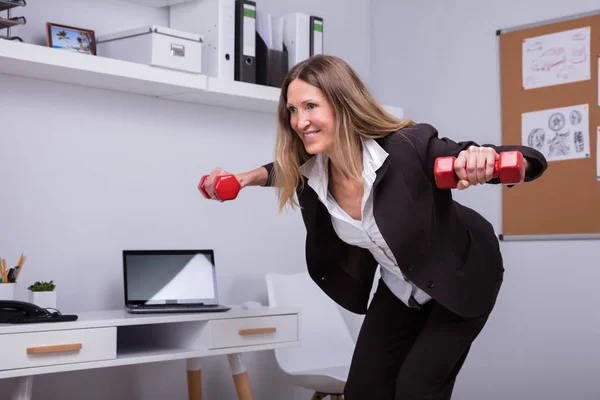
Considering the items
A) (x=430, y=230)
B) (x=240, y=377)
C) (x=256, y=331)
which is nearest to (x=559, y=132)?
(x=256, y=331)

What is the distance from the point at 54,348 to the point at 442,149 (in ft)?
4.19

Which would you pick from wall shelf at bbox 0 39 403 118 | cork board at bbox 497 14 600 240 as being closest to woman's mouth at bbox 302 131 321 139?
wall shelf at bbox 0 39 403 118

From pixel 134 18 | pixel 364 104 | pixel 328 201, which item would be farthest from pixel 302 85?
pixel 134 18

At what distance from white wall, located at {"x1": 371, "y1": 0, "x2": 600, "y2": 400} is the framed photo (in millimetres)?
1802

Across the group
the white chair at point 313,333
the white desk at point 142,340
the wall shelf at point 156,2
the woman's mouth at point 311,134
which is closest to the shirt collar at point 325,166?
the woman's mouth at point 311,134

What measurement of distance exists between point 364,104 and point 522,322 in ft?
6.88

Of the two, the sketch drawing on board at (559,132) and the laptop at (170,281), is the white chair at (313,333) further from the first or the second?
the sketch drawing on board at (559,132)

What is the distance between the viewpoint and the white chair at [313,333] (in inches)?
130

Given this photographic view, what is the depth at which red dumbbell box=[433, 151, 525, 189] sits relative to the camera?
1546mm

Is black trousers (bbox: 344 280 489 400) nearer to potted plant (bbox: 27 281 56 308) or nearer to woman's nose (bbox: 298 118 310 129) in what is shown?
woman's nose (bbox: 298 118 310 129)

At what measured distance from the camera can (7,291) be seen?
101 inches

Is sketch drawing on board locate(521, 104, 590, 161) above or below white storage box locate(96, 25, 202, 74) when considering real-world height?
below

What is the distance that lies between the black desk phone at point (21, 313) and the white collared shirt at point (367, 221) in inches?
35.8

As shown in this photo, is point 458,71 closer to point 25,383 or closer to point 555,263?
point 555,263
